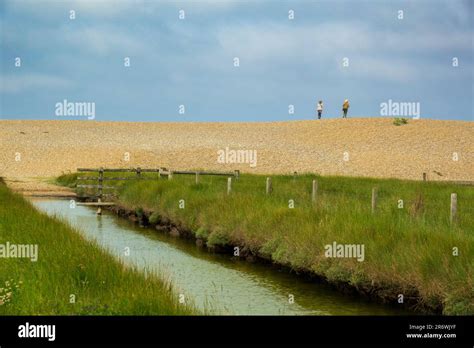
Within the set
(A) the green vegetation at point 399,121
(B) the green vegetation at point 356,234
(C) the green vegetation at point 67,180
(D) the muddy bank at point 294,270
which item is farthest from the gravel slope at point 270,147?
(B) the green vegetation at point 356,234

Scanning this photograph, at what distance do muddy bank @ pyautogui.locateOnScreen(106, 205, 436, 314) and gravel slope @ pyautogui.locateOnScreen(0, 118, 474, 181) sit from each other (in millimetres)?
27781

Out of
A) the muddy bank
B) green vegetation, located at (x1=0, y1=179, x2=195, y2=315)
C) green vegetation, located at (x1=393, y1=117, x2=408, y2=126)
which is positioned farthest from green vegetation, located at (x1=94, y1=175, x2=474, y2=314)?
green vegetation, located at (x1=393, y1=117, x2=408, y2=126)

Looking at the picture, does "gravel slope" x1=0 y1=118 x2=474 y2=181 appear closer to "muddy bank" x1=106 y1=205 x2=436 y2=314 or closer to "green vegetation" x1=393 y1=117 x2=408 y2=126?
"green vegetation" x1=393 y1=117 x2=408 y2=126

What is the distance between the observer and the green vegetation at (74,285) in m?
11.0

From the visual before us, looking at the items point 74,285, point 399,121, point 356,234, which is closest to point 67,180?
point 356,234

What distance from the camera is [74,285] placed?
1263cm

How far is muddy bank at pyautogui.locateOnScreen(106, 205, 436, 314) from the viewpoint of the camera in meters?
14.9

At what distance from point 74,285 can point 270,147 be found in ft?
197

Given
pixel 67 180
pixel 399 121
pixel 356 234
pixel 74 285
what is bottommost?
pixel 74 285

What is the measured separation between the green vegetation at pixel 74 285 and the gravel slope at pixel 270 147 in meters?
41.8

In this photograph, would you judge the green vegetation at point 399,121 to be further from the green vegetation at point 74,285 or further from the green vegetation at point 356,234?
the green vegetation at point 74,285

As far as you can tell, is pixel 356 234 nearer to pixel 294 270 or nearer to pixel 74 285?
pixel 294 270

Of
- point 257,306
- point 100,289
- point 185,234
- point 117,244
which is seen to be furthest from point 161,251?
point 100,289
